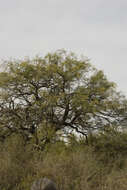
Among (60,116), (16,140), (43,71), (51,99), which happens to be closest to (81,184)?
(16,140)

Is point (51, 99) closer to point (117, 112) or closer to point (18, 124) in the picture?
point (18, 124)

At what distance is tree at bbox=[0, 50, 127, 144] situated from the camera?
45.7 ft

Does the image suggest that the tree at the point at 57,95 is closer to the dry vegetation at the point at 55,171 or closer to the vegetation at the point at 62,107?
the vegetation at the point at 62,107

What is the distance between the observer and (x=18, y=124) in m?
14.5

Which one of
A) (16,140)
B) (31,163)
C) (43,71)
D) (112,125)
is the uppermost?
(43,71)

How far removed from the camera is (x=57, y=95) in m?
13.7

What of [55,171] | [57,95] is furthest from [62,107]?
[55,171]

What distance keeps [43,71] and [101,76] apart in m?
4.06

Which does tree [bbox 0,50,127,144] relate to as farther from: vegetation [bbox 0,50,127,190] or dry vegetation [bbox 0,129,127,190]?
dry vegetation [bbox 0,129,127,190]

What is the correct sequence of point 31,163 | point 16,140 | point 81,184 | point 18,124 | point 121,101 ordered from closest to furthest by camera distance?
point 81,184 < point 31,163 < point 16,140 < point 18,124 < point 121,101

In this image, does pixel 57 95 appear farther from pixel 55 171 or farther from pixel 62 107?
pixel 55 171

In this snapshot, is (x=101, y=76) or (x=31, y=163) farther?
(x=101, y=76)

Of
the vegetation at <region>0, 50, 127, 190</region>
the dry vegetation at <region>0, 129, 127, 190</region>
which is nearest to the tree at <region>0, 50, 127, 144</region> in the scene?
the vegetation at <region>0, 50, 127, 190</region>

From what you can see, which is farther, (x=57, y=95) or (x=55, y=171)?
(x=57, y=95)
